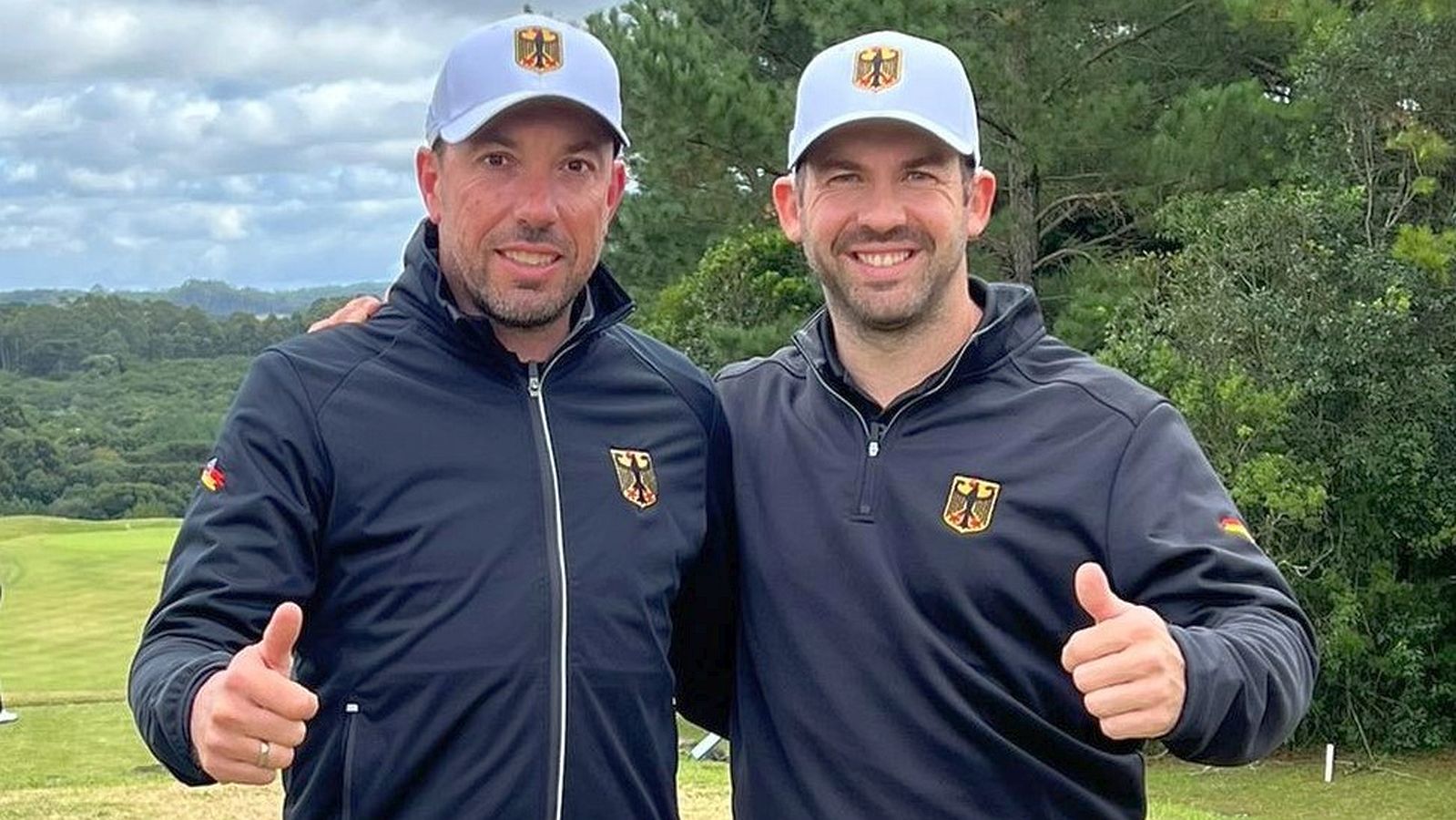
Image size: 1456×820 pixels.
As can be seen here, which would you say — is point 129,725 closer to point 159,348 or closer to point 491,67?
point 491,67

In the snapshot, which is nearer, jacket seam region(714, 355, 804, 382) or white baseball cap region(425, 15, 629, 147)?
white baseball cap region(425, 15, 629, 147)

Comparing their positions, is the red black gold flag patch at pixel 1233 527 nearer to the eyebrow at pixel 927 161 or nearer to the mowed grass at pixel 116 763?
the eyebrow at pixel 927 161

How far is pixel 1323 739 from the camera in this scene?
2152 centimetres

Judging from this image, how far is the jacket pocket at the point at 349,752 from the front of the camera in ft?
9.44

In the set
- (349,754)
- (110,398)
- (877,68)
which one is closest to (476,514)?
(349,754)

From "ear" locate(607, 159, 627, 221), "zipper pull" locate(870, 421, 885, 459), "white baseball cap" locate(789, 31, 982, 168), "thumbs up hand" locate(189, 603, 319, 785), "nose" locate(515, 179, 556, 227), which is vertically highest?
"white baseball cap" locate(789, 31, 982, 168)

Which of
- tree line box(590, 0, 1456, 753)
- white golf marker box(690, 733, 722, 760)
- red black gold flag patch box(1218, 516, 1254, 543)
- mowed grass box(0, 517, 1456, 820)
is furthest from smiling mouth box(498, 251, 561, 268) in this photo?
tree line box(590, 0, 1456, 753)

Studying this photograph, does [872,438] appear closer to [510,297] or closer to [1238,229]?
[510,297]

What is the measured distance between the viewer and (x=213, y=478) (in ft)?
9.32

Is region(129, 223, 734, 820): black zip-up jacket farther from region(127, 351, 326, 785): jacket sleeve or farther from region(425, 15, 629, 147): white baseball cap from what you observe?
region(425, 15, 629, 147): white baseball cap

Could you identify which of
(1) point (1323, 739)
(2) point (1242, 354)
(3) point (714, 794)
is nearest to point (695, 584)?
(3) point (714, 794)

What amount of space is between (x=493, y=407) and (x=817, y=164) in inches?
33.1

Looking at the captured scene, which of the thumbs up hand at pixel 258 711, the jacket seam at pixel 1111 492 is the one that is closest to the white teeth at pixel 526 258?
the thumbs up hand at pixel 258 711

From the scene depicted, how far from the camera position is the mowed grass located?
977cm
